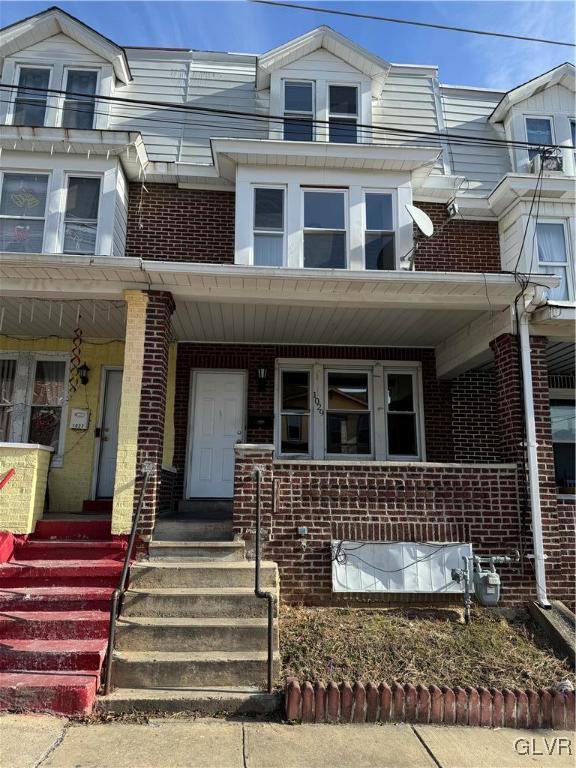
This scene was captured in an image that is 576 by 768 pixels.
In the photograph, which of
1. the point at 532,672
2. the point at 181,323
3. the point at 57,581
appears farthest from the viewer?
the point at 181,323

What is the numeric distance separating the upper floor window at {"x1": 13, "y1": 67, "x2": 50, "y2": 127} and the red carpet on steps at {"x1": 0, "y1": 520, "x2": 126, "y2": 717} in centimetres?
647

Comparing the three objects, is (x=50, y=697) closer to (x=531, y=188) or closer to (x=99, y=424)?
(x=99, y=424)

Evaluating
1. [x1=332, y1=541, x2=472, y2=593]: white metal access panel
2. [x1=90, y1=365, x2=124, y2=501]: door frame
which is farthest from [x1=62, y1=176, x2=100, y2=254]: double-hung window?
[x1=332, y1=541, x2=472, y2=593]: white metal access panel

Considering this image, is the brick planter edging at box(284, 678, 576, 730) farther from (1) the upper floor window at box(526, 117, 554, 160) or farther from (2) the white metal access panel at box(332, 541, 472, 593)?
(1) the upper floor window at box(526, 117, 554, 160)

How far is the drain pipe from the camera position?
19.5 feet

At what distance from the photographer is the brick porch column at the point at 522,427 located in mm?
6148

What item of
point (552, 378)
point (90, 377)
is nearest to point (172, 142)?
point (90, 377)

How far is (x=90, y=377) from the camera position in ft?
27.2

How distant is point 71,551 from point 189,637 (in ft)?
6.21

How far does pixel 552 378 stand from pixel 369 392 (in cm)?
341

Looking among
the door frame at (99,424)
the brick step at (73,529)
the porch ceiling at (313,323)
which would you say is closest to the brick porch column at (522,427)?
the porch ceiling at (313,323)

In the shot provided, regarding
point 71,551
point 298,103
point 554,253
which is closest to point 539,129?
point 554,253

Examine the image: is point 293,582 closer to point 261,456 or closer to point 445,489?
point 261,456

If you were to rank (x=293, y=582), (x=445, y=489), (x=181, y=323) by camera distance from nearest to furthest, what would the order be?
(x=293, y=582), (x=445, y=489), (x=181, y=323)
